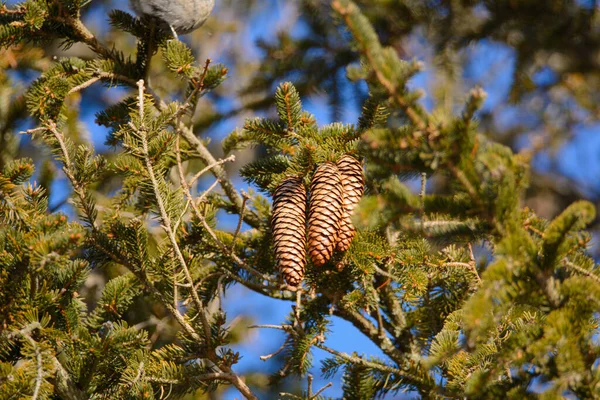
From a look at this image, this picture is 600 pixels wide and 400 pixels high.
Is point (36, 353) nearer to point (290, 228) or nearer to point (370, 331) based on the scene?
point (290, 228)

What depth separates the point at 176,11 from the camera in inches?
81.5

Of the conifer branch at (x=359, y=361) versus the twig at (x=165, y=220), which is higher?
the twig at (x=165, y=220)

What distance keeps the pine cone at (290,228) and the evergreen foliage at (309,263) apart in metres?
0.05

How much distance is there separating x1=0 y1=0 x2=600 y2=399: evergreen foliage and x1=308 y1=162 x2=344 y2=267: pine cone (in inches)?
3.7

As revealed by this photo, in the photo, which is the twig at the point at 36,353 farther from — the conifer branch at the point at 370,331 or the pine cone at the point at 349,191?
the conifer branch at the point at 370,331

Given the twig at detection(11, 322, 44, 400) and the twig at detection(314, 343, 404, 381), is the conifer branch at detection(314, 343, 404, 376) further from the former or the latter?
the twig at detection(11, 322, 44, 400)

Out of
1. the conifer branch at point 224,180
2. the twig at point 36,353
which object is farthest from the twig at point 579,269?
the twig at point 36,353

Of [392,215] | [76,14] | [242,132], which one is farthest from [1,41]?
[392,215]

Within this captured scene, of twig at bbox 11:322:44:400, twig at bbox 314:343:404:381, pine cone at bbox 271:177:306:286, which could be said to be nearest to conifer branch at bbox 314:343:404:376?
twig at bbox 314:343:404:381

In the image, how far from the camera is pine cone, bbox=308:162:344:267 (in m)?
1.71

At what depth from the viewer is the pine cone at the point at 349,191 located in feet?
5.76

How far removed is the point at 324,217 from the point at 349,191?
138 mm

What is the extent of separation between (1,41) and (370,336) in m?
1.49

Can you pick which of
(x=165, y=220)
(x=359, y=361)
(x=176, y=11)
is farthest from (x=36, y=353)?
(x=176, y=11)
